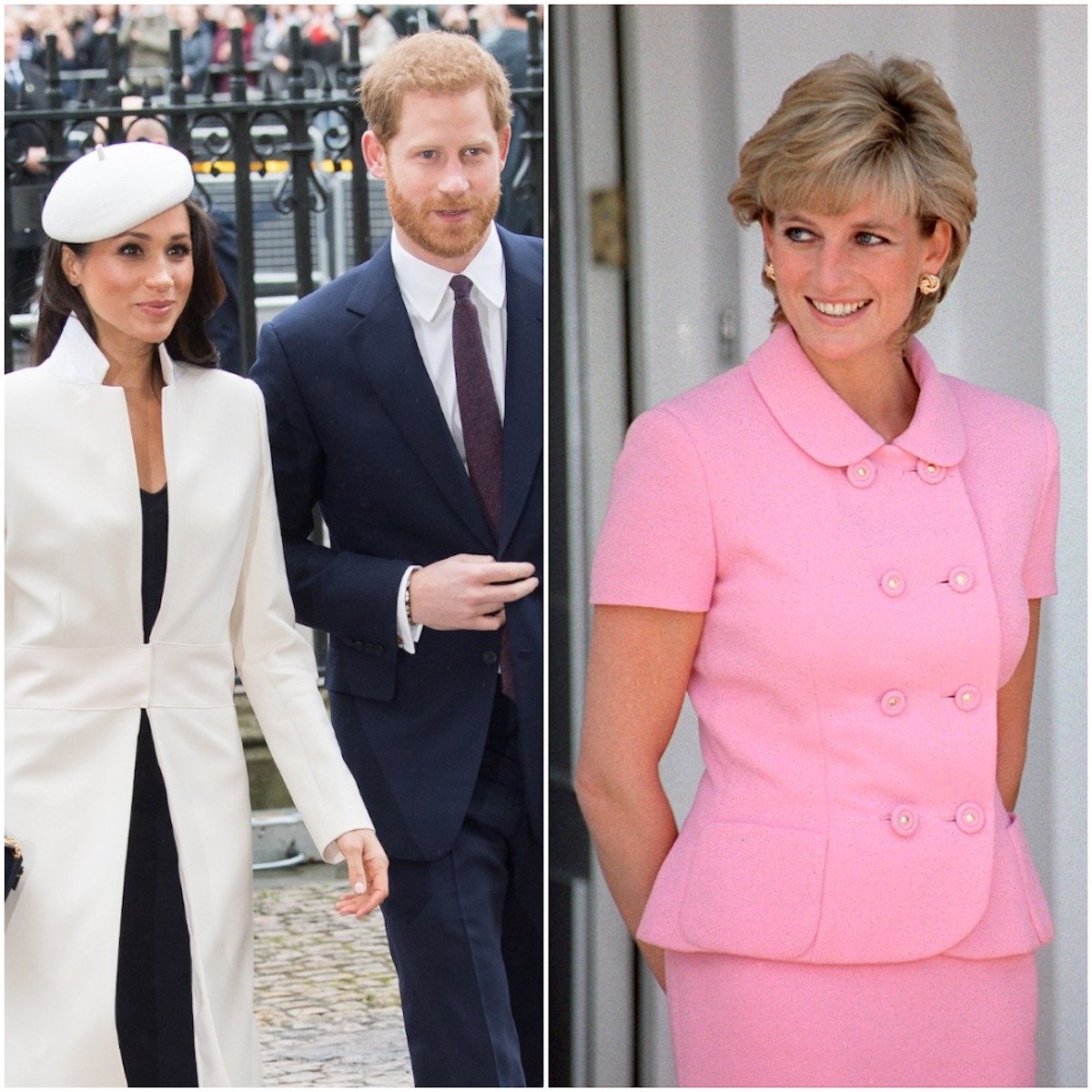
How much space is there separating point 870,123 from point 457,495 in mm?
864

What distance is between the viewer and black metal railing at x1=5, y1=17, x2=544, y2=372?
2.76m

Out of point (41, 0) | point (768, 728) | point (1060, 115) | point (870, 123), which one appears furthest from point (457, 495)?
point (1060, 115)

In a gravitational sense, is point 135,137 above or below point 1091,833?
above

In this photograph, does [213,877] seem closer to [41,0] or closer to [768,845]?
[768,845]

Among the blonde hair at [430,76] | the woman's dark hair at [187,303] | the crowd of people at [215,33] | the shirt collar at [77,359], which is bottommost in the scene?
the shirt collar at [77,359]

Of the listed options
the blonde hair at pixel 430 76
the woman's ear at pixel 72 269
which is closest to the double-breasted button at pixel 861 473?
the blonde hair at pixel 430 76

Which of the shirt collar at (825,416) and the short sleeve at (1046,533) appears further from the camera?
the short sleeve at (1046,533)

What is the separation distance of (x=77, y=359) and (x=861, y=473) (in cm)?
119

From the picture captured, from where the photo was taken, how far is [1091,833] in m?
3.04

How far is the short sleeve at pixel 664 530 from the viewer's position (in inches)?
96.6

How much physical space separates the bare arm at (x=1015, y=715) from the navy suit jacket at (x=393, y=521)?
0.74 m

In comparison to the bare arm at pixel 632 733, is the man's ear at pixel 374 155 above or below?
above

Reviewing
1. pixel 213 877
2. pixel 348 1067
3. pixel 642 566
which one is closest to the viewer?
pixel 642 566

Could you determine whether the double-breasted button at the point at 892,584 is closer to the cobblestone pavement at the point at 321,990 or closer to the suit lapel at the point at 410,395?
the suit lapel at the point at 410,395
